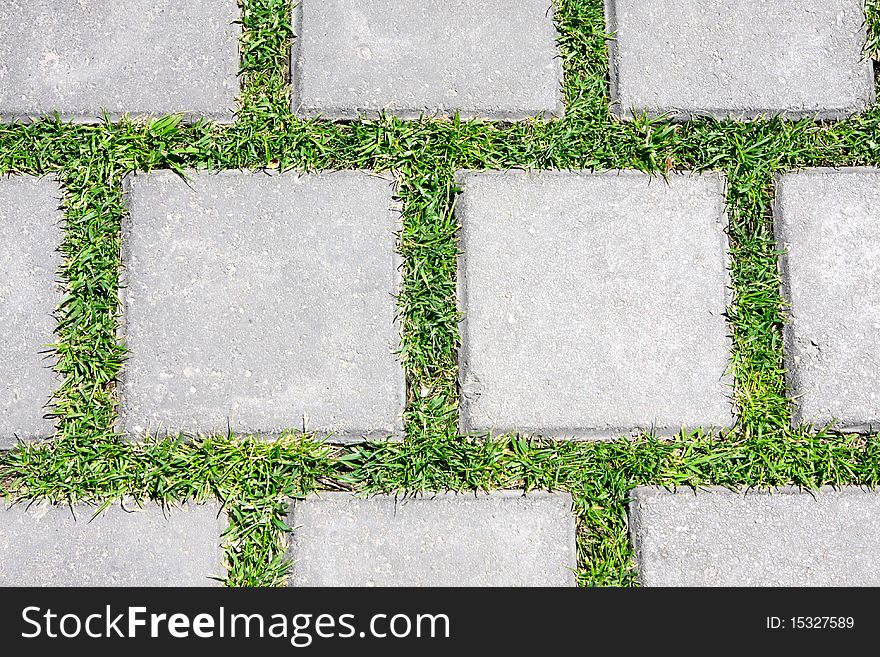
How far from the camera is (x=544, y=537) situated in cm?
172

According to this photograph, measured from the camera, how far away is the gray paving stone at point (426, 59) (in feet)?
6.03

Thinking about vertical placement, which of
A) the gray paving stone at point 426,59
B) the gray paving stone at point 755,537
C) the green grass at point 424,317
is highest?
the gray paving stone at point 426,59

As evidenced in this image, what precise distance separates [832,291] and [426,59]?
1.18 meters

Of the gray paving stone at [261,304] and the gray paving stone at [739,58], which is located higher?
the gray paving stone at [739,58]

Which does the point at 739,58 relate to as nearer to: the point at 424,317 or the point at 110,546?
the point at 424,317

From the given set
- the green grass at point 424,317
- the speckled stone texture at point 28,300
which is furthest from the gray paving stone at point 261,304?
the speckled stone texture at point 28,300

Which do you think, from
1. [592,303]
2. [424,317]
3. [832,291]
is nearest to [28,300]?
[424,317]

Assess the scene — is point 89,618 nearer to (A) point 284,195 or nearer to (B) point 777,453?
(A) point 284,195

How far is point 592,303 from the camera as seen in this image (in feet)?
5.82

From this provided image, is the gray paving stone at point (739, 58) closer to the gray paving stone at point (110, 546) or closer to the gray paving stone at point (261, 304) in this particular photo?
the gray paving stone at point (261, 304)

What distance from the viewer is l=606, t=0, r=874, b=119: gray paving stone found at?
1865 millimetres

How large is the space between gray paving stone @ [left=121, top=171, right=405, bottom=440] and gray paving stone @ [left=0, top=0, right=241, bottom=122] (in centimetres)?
21

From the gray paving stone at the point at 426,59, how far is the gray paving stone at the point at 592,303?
0.72 feet

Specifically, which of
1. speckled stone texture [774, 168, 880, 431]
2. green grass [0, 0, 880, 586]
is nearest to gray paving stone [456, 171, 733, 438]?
green grass [0, 0, 880, 586]
